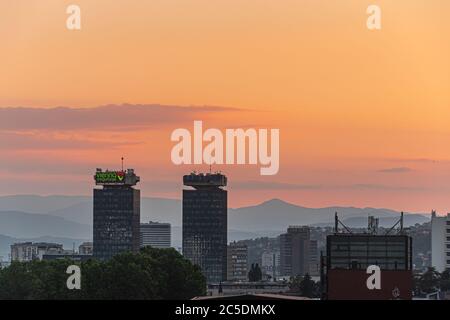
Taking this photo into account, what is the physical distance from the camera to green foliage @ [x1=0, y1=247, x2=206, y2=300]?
15138 cm

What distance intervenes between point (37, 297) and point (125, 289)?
851 centimetres

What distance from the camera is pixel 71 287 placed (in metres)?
148

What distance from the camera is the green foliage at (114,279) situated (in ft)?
497

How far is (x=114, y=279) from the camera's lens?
155625 millimetres

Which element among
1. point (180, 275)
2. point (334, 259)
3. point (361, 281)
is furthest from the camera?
point (180, 275)
